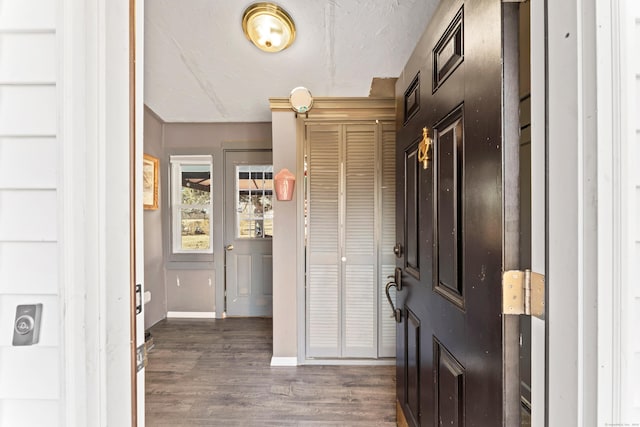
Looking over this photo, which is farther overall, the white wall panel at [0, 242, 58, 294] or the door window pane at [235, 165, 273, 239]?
the door window pane at [235, 165, 273, 239]

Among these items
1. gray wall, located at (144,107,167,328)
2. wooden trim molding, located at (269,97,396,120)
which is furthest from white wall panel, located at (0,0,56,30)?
gray wall, located at (144,107,167,328)

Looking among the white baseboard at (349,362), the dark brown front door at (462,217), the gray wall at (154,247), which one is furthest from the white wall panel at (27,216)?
the gray wall at (154,247)

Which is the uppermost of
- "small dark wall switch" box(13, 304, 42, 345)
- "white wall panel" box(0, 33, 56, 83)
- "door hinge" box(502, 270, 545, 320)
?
"white wall panel" box(0, 33, 56, 83)

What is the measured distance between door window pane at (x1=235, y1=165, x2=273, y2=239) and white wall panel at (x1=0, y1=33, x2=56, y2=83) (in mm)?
2915

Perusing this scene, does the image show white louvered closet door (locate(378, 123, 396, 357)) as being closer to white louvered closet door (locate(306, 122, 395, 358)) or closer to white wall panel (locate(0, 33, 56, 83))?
white louvered closet door (locate(306, 122, 395, 358))

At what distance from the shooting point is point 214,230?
3529mm

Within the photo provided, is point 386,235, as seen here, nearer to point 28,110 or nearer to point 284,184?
point 284,184

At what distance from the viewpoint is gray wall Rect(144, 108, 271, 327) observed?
3418 millimetres

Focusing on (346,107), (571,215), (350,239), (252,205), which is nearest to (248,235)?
(252,205)

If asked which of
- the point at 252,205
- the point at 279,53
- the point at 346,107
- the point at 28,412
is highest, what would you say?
the point at 279,53

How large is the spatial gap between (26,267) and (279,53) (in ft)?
7.10

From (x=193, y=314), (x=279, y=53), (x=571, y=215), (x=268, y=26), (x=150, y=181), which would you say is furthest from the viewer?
(x=193, y=314)

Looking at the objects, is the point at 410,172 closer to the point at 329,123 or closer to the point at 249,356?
the point at 329,123

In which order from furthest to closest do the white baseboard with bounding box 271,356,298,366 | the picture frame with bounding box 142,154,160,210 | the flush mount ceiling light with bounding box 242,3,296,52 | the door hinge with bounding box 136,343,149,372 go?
the picture frame with bounding box 142,154,160,210
the white baseboard with bounding box 271,356,298,366
the flush mount ceiling light with bounding box 242,3,296,52
the door hinge with bounding box 136,343,149,372
